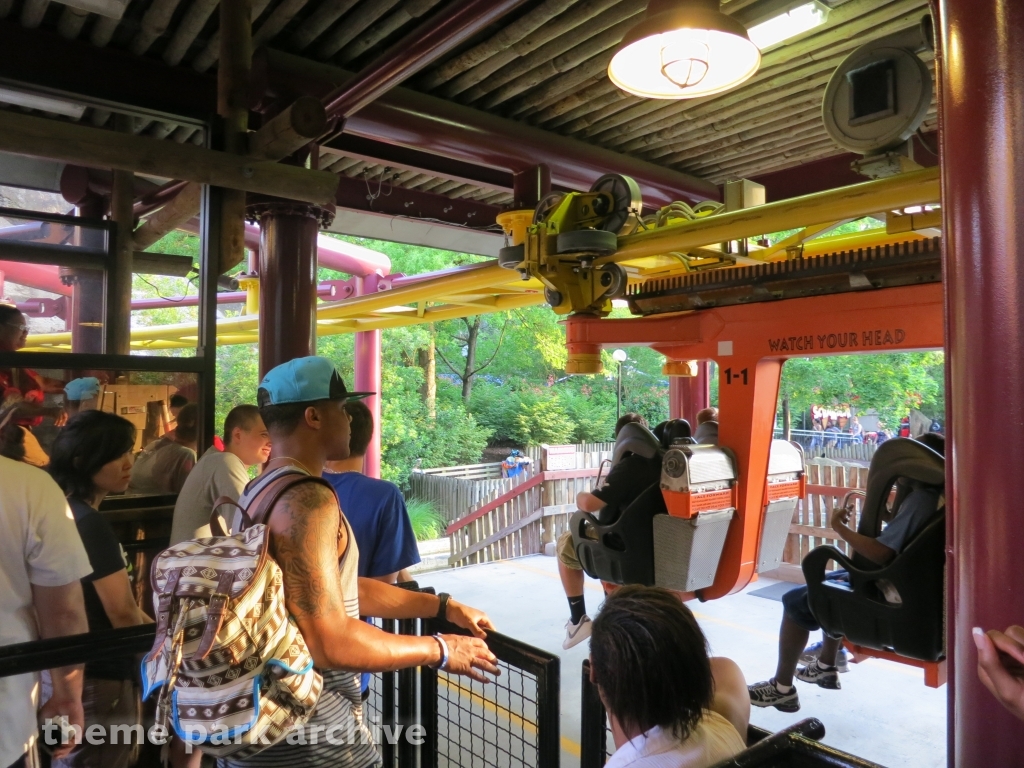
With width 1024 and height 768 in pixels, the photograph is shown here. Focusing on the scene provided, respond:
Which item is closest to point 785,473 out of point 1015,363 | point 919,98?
point 919,98

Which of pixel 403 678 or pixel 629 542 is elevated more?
pixel 629 542

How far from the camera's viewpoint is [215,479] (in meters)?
3.29

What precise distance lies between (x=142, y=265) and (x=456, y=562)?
8584mm

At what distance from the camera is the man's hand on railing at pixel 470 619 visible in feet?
7.34

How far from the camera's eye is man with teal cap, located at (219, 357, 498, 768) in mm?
1799

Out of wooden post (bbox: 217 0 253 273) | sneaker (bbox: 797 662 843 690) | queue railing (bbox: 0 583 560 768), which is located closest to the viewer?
queue railing (bbox: 0 583 560 768)

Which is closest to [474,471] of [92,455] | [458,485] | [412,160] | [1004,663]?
[458,485]

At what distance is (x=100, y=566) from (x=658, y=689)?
2053 millimetres

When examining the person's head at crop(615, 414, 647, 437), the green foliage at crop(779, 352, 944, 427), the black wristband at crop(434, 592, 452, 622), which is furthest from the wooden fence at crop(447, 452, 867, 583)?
the green foliage at crop(779, 352, 944, 427)

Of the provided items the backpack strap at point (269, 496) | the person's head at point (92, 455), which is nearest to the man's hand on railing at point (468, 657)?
the backpack strap at point (269, 496)

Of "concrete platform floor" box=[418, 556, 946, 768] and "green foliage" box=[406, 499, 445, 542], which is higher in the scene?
"concrete platform floor" box=[418, 556, 946, 768]

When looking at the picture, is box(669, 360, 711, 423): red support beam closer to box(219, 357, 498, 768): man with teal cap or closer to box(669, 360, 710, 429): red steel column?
box(669, 360, 710, 429): red steel column

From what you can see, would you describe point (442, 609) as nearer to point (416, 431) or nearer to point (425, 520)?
point (425, 520)

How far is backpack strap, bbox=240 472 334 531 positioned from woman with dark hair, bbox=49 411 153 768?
39.0 inches
